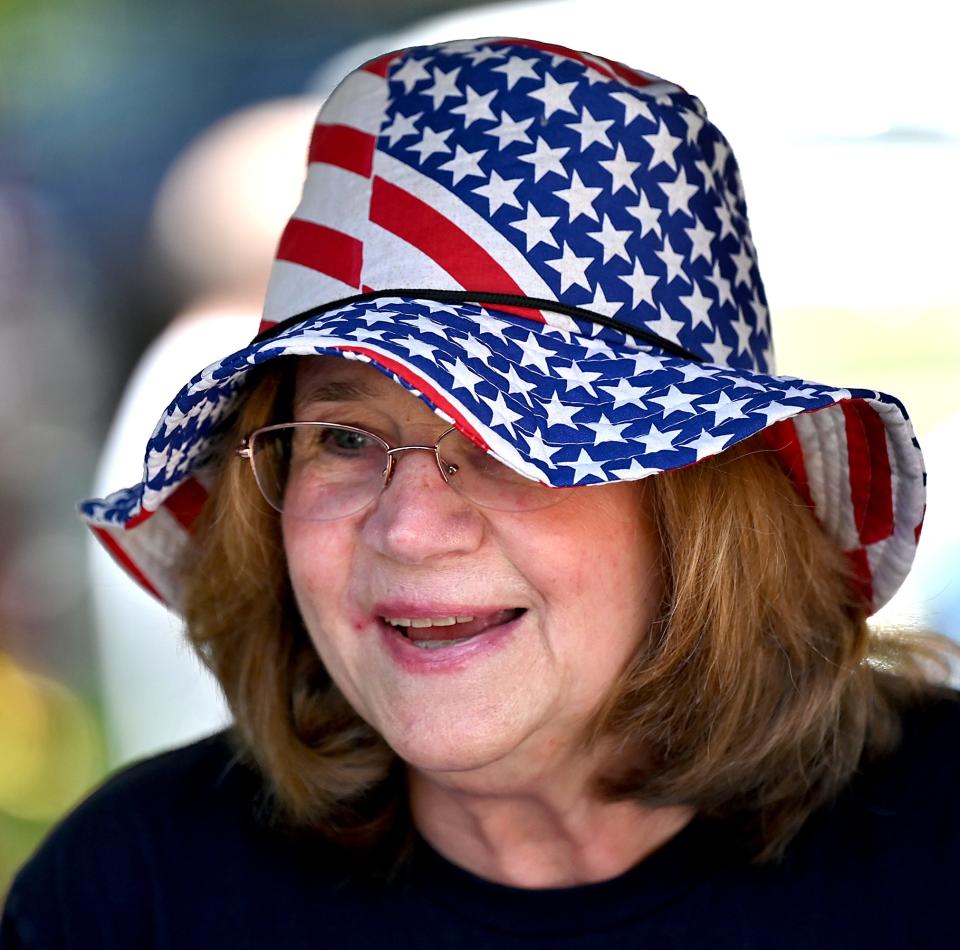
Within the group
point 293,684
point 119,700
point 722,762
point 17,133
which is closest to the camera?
point 722,762

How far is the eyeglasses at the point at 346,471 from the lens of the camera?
4.91 ft

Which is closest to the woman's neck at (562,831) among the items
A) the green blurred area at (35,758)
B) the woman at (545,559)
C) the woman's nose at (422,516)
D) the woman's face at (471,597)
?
the woman at (545,559)

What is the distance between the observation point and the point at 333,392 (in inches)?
64.4

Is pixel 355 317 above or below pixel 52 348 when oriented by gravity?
above

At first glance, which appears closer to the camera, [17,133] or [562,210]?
[562,210]

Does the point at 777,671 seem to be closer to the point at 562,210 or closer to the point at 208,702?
the point at 562,210

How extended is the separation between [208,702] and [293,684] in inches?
56.9

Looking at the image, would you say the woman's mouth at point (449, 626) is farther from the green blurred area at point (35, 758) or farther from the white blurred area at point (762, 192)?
the green blurred area at point (35, 758)

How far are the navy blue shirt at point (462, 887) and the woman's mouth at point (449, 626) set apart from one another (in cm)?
41

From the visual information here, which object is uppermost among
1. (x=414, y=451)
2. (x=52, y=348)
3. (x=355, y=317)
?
(x=355, y=317)

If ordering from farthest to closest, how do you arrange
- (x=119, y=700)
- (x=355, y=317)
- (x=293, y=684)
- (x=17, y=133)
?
(x=119, y=700) → (x=17, y=133) → (x=293, y=684) → (x=355, y=317)

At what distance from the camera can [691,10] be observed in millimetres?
2996

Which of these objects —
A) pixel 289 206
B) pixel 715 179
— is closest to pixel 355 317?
pixel 715 179

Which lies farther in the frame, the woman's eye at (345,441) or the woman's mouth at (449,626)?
the woman's eye at (345,441)
